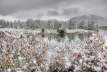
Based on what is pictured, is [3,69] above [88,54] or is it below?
below

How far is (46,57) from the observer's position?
966 centimetres

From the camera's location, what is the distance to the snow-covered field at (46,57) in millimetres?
7125

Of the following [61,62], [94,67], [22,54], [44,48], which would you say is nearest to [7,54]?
→ [22,54]

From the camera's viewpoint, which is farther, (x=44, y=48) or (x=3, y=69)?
(x=44, y=48)

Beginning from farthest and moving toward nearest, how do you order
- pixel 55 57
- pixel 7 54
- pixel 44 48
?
pixel 44 48 < pixel 7 54 < pixel 55 57

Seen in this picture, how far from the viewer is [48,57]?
9.53 m

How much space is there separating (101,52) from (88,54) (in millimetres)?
395

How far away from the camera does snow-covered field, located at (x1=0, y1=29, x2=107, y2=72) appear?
7.12 meters

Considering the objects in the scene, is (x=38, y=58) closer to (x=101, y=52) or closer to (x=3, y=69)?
(x=3, y=69)

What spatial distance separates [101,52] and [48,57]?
7.80 feet

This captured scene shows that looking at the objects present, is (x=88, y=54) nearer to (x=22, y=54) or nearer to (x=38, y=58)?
(x=38, y=58)

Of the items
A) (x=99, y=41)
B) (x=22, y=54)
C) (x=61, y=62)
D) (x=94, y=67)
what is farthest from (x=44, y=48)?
(x=94, y=67)

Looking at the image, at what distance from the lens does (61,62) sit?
852 cm

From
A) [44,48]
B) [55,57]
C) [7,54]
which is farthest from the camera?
[44,48]
